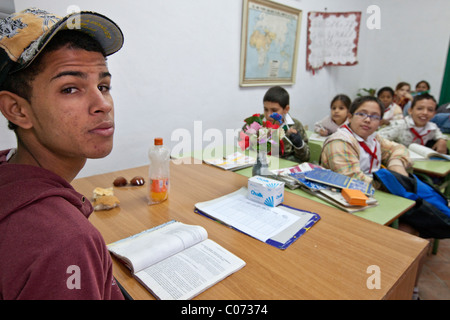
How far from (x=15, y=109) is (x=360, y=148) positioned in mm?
1936

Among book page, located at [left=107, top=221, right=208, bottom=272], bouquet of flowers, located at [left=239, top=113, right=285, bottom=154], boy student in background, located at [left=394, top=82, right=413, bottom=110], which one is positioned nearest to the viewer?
book page, located at [left=107, top=221, right=208, bottom=272]

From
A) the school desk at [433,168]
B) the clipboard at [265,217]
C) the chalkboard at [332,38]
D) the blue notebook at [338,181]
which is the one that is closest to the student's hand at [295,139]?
the blue notebook at [338,181]

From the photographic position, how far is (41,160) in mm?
634

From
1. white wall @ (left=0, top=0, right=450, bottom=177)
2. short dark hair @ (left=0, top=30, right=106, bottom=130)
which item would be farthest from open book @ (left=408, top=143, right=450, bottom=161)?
short dark hair @ (left=0, top=30, right=106, bottom=130)

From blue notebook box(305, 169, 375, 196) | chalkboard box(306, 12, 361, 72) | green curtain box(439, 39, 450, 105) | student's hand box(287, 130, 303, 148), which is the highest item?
chalkboard box(306, 12, 361, 72)

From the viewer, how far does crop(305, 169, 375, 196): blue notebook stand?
1419 millimetres

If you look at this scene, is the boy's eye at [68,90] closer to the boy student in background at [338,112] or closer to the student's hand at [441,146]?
the boy student in background at [338,112]

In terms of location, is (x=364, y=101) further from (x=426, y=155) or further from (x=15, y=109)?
(x=15, y=109)

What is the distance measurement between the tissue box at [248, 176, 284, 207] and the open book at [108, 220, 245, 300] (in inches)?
15.5

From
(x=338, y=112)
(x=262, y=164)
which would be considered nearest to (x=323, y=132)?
(x=338, y=112)

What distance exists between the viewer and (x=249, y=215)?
1.20m

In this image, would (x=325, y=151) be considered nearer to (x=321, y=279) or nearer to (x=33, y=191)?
(x=321, y=279)

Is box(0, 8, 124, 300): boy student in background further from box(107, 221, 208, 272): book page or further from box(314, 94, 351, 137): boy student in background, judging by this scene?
box(314, 94, 351, 137): boy student in background

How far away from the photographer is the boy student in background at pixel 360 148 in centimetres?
179
